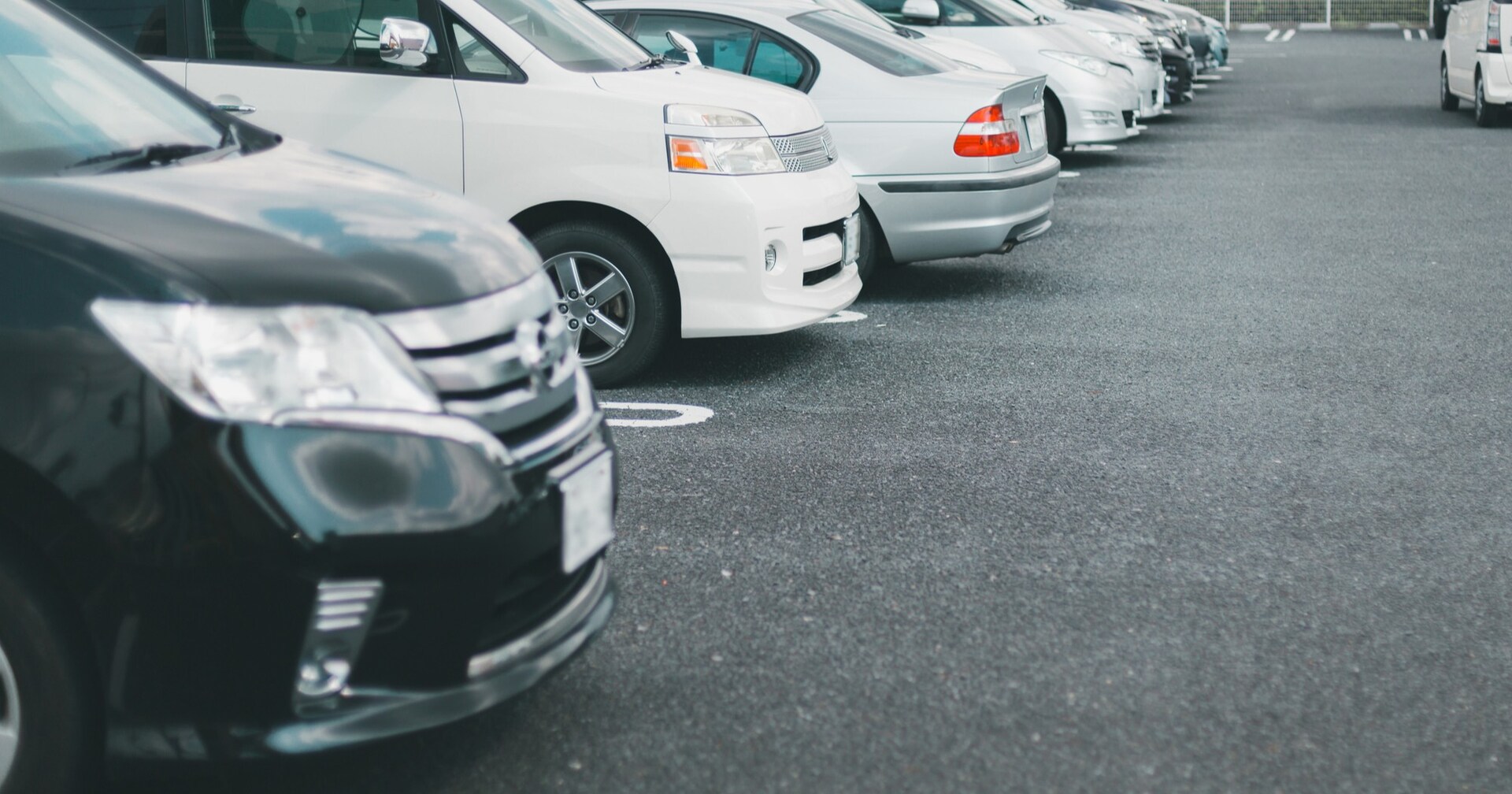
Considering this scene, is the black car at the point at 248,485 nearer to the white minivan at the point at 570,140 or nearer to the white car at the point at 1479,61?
the white minivan at the point at 570,140

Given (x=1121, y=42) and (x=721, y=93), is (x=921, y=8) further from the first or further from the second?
(x=721, y=93)

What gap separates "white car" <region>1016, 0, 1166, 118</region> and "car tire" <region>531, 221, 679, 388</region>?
29.3ft

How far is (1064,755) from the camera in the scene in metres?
3.05

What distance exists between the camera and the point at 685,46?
7.32 metres

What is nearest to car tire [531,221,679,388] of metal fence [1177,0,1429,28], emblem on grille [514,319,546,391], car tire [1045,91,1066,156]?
emblem on grille [514,319,546,391]

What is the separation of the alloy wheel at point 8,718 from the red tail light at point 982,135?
18.6 ft

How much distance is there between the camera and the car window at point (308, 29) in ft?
19.6

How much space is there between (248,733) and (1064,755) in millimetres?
1532

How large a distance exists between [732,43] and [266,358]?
5711 millimetres

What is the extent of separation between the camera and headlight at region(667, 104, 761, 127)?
5.78 metres

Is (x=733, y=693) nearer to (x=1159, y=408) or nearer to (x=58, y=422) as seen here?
(x=58, y=422)

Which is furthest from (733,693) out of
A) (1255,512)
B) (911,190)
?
(911,190)

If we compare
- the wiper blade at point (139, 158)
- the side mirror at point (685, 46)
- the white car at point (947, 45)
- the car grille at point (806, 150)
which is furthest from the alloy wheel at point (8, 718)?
the white car at point (947, 45)

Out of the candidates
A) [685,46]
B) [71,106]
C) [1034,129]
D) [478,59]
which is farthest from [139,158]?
[1034,129]
